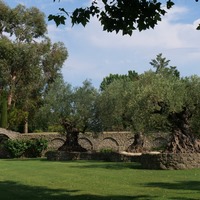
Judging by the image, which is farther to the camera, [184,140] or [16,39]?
[16,39]

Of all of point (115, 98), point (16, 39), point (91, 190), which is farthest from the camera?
point (16, 39)

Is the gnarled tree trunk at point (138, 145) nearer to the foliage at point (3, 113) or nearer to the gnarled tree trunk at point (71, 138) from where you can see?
the gnarled tree trunk at point (71, 138)

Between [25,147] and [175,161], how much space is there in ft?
65.6

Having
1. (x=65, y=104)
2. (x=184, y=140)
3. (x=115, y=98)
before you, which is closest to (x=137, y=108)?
(x=184, y=140)

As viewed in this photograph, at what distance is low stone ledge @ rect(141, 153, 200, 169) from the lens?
→ 20.7m

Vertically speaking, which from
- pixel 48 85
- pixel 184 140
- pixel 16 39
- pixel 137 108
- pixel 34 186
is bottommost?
pixel 34 186

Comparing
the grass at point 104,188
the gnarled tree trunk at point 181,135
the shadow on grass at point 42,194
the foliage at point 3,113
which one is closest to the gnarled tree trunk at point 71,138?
the gnarled tree trunk at point 181,135

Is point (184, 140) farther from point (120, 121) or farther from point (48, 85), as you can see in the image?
point (48, 85)

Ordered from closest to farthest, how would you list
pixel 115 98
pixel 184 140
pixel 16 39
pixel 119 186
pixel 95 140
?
1. pixel 119 186
2. pixel 184 140
3. pixel 115 98
4. pixel 95 140
5. pixel 16 39

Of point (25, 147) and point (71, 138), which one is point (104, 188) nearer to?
point (71, 138)

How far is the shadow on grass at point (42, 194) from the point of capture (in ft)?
36.7

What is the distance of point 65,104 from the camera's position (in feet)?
109

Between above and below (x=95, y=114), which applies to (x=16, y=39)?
above

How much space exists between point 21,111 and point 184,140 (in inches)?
1240
